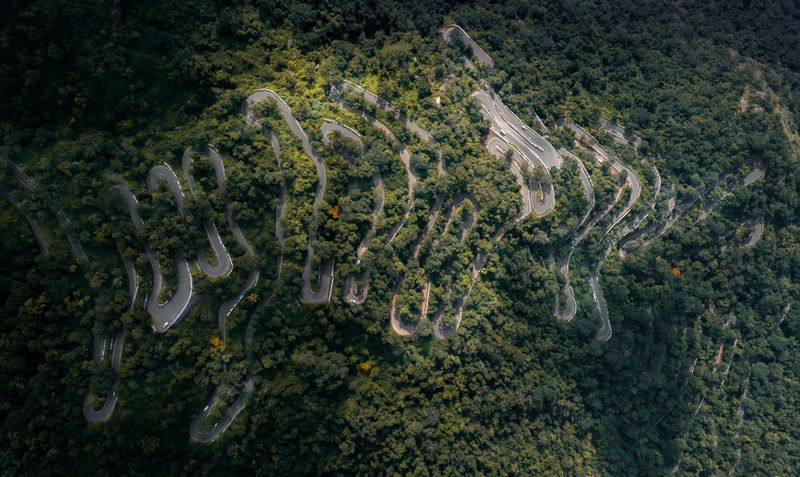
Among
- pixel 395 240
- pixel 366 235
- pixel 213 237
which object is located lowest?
pixel 213 237

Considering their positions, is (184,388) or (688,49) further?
(688,49)

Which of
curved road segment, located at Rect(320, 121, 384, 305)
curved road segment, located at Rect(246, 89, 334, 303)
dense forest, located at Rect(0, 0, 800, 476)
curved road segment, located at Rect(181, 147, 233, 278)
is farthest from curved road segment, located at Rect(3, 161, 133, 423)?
curved road segment, located at Rect(320, 121, 384, 305)

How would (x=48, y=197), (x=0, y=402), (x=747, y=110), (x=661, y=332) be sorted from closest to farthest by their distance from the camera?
(x=0, y=402), (x=48, y=197), (x=661, y=332), (x=747, y=110)

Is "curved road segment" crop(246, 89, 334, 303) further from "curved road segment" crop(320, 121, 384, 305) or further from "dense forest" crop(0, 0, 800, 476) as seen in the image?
"curved road segment" crop(320, 121, 384, 305)

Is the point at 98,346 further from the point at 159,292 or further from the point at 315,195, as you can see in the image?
the point at 315,195

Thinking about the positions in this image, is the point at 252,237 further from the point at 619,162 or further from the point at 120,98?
the point at 619,162

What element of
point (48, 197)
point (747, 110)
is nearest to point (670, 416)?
point (747, 110)

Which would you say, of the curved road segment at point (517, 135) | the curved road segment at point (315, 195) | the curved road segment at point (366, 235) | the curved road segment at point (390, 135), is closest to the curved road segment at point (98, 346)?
the curved road segment at point (315, 195)

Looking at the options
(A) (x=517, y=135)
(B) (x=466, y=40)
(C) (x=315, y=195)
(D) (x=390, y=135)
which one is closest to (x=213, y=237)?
(C) (x=315, y=195)

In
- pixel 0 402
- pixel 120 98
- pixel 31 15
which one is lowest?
pixel 0 402
